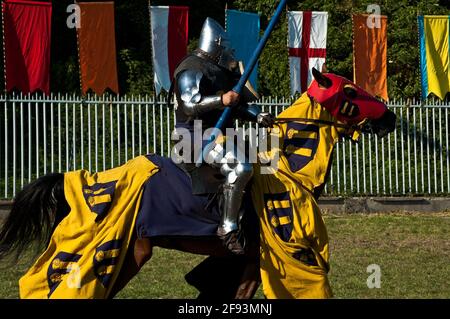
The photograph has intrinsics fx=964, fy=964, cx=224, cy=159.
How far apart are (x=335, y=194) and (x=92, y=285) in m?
8.83

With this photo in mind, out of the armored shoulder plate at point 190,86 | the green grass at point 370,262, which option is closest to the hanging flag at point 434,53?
the green grass at point 370,262

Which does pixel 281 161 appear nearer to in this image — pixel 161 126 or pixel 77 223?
pixel 77 223

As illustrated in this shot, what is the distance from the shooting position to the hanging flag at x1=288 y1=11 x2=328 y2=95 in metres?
13.4

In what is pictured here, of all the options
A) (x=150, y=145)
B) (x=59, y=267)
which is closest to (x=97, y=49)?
(x=150, y=145)

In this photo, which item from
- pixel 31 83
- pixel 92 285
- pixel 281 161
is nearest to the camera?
pixel 92 285

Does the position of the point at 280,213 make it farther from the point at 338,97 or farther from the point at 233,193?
the point at 338,97

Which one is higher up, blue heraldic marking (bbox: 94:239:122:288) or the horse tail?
the horse tail

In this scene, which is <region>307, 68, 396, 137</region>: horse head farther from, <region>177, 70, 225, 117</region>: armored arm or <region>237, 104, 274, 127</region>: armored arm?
<region>177, 70, 225, 117</region>: armored arm

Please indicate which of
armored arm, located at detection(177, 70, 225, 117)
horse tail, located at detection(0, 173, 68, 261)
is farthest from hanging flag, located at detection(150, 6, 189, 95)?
armored arm, located at detection(177, 70, 225, 117)

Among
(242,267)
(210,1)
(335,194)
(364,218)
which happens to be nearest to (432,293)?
→ (242,267)

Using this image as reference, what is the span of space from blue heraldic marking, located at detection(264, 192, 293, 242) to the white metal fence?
7.60 meters

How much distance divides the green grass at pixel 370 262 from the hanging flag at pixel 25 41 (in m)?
3.62

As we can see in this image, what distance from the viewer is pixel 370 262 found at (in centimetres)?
940

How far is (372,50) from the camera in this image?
13734mm
